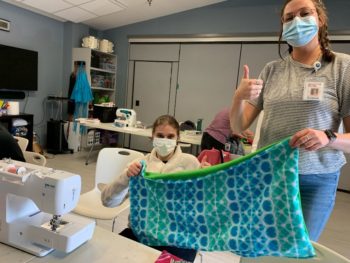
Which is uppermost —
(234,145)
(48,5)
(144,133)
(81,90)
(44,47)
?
(48,5)

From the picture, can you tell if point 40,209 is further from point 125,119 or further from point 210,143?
point 125,119

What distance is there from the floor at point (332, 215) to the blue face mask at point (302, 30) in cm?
183

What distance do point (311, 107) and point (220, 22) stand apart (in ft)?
15.3

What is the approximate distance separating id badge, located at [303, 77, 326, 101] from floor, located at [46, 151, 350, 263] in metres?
1.69

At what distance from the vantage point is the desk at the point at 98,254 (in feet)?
3.14

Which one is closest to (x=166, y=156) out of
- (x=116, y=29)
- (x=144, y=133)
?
(x=144, y=133)

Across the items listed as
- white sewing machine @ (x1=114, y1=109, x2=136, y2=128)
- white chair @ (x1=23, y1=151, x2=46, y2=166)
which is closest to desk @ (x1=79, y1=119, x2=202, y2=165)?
white sewing machine @ (x1=114, y1=109, x2=136, y2=128)

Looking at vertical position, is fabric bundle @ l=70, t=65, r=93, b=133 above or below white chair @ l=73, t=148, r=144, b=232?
above

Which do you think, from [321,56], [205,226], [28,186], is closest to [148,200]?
[205,226]

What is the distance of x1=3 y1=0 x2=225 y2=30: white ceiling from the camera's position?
4734 millimetres

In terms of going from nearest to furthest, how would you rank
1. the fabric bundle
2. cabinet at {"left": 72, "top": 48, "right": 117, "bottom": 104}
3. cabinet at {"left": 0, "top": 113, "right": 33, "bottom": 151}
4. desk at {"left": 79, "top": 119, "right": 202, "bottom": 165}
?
desk at {"left": 79, "top": 119, "right": 202, "bottom": 165} → cabinet at {"left": 0, "top": 113, "right": 33, "bottom": 151} → the fabric bundle → cabinet at {"left": 72, "top": 48, "right": 117, "bottom": 104}

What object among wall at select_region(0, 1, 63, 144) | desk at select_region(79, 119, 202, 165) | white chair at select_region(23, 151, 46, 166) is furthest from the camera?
wall at select_region(0, 1, 63, 144)

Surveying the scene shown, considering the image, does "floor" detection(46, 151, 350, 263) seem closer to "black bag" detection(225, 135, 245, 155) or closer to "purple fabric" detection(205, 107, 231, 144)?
"black bag" detection(225, 135, 245, 155)

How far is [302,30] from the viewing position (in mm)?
1157
